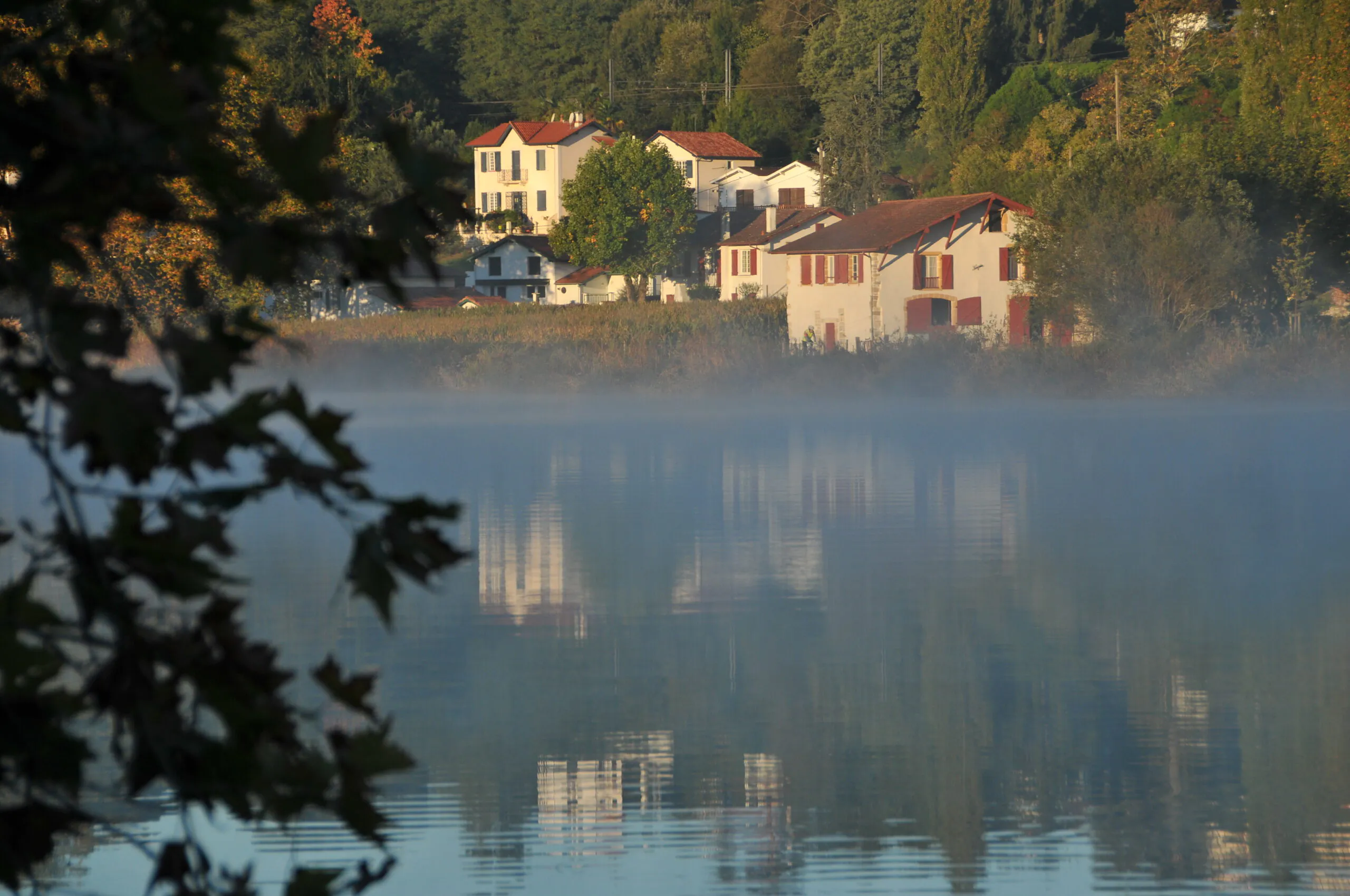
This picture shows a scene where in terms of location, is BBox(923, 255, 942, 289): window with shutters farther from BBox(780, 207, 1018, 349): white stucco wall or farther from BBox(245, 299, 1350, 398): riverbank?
BBox(245, 299, 1350, 398): riverbank

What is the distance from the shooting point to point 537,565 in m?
14.2

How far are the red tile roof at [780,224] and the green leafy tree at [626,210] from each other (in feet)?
10.9

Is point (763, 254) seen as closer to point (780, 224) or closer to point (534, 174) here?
point (780, 224)

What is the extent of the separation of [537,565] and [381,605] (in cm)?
1238

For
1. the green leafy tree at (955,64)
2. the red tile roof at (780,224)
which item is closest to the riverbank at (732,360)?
the red tile roof at (780,224)

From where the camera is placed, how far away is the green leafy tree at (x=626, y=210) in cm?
7725

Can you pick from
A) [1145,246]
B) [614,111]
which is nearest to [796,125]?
[614,111]

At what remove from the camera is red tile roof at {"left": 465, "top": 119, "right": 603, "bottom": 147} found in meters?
87.9

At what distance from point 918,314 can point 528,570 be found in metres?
39.5

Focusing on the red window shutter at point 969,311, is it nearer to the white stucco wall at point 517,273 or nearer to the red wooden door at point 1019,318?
the red wooden door at point 1019,318

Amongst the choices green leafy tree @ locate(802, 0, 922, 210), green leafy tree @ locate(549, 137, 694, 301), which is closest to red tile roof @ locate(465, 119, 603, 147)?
green leafy tree @ locate(549, 137, 694, 301)

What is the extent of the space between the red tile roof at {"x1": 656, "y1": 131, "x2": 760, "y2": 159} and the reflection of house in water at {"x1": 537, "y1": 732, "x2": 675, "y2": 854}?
78.8 meters

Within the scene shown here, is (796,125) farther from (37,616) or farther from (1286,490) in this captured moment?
(37,616)

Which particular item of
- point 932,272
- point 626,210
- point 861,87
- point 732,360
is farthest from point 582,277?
point 732,360
